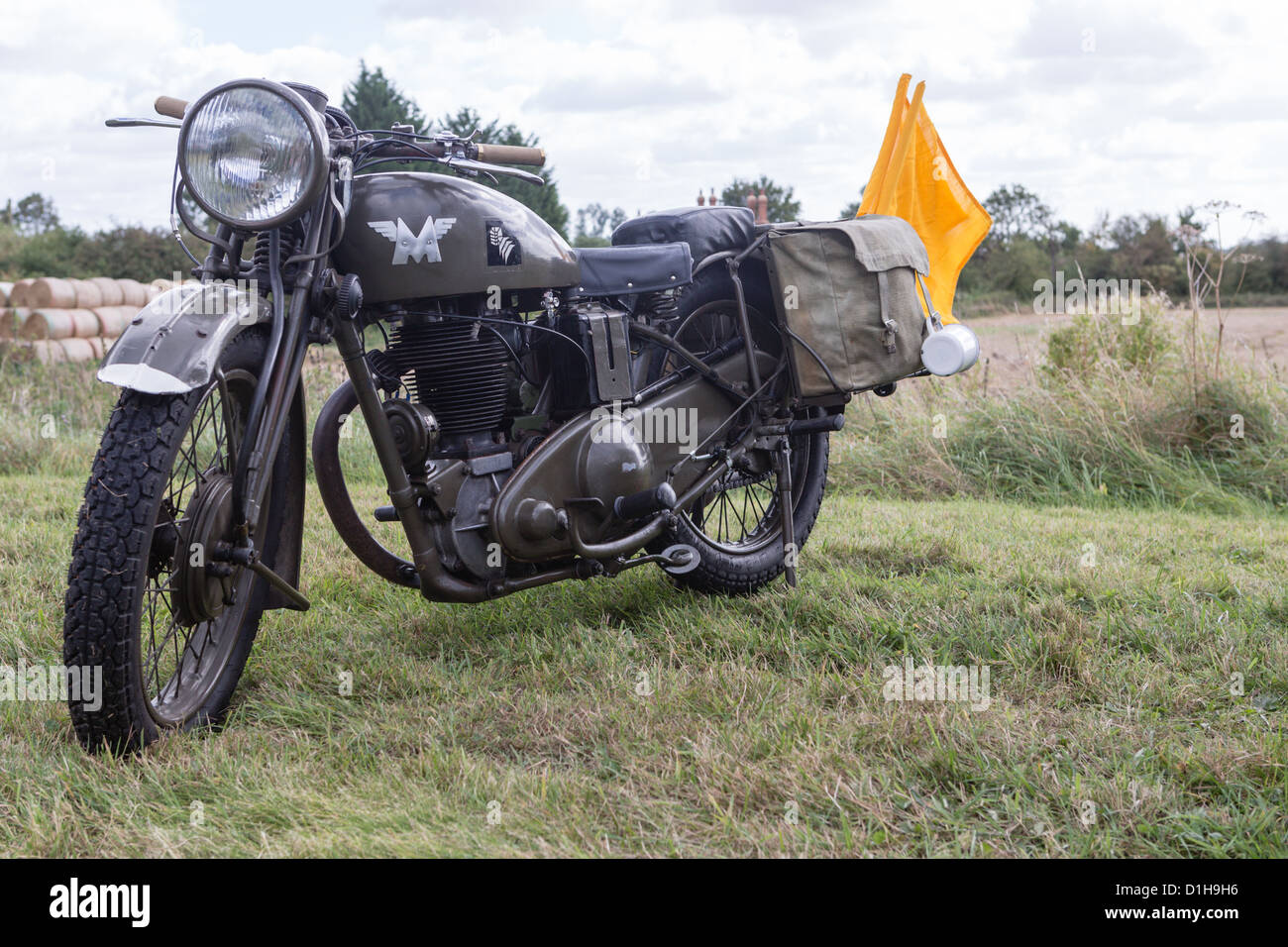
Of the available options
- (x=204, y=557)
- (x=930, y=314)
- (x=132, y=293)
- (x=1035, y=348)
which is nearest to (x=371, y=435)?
(x=204, y=557)

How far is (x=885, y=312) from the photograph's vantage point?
10.9 feet

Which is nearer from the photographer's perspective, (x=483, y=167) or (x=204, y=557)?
(x=204, y=557)

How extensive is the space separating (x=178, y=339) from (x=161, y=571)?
507mm

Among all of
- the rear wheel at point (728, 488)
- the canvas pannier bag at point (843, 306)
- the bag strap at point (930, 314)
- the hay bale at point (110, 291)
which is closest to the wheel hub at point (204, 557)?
the rear wheel at point (728, 488)

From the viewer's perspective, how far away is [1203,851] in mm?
1962

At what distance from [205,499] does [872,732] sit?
1.49 m

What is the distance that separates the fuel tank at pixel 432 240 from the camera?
99.8 inches

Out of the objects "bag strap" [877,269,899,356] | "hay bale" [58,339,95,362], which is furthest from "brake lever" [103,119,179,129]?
"hay bale" [58,339,95,362]

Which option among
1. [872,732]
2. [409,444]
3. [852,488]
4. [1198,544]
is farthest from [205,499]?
[852,488]

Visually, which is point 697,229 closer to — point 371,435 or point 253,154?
point 371,435

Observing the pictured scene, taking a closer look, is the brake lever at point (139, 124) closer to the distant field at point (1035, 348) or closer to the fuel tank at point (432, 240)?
the fuel tank at point (432, 240)

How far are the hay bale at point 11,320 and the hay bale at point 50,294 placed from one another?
36 centimetres

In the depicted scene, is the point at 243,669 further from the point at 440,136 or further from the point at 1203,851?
the point at 1203,851

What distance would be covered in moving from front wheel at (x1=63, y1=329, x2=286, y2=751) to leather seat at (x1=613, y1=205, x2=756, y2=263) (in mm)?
1273
